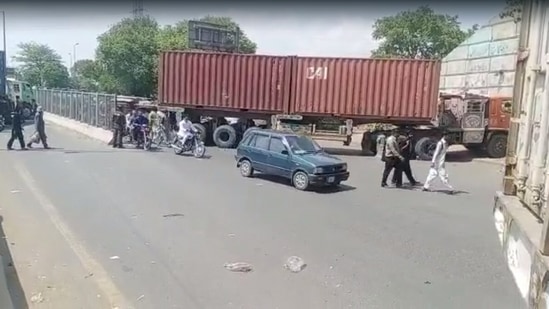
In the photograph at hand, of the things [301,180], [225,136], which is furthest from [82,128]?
[301,180]

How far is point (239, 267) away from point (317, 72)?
13623 mm

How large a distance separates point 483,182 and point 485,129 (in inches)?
191

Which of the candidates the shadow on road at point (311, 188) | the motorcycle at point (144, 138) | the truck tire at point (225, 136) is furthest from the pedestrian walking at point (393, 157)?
the motorcycle at point (144, 138)

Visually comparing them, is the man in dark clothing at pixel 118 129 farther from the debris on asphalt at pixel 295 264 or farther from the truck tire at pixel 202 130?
the debris on asphalt at pixel 295 264

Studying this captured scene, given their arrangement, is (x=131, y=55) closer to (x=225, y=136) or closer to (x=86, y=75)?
(x=86, y=75)

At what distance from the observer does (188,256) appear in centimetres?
602

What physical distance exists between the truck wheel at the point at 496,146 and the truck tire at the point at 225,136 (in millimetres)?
9501

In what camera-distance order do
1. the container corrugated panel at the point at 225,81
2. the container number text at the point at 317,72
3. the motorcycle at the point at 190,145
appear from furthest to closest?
1. the container corrugated panel at the point at 225,81
2. the container number text at the point at 317,72
3. the motorcycle at the point at 190,145

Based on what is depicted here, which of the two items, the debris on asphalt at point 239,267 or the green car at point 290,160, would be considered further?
the green car at point 290,160

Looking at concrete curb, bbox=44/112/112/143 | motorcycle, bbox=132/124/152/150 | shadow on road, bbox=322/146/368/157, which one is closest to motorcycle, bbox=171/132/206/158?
motorcycle, bbox=132/124/152/150

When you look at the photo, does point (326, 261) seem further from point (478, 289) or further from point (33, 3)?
point (33, 3)

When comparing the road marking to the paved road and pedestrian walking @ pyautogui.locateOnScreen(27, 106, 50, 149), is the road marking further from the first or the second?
pedestrian walking @ pyautogui.locateOnScreen(27, 106, 50, 149)

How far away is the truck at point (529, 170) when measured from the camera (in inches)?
101

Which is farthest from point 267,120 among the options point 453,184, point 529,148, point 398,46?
point 398,46
